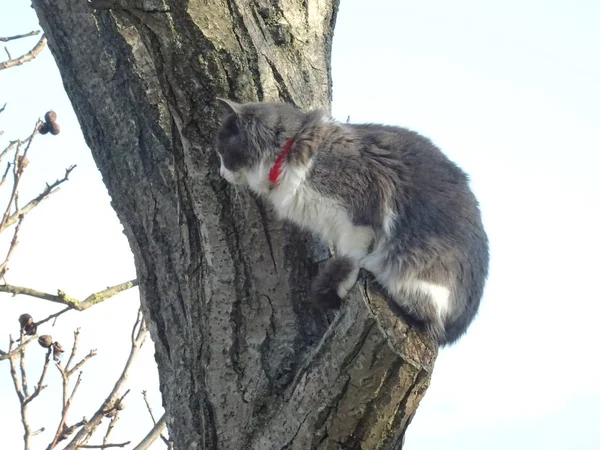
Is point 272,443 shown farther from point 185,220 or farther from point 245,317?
point 185,220

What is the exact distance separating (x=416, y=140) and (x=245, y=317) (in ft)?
3.79

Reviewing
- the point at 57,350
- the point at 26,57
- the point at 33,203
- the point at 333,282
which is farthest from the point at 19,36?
the point at 333,282

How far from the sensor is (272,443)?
256 centimetres

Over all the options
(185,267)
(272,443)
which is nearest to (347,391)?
(272,443)

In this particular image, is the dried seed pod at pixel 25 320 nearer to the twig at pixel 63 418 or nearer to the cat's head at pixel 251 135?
the twig at pixel 63 418

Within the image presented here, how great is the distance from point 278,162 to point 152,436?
158 cm

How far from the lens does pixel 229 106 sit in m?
2.81

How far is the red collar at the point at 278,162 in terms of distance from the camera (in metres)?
3.14

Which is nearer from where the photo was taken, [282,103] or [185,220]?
[185,220]

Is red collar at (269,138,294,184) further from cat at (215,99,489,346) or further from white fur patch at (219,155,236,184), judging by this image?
white fur patch at (219,155,236,184)

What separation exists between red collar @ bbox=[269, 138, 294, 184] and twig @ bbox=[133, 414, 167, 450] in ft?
4.63

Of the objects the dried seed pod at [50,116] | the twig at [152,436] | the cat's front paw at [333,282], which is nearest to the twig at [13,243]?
the dried seed pod at [50,116]

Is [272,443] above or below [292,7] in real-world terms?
below

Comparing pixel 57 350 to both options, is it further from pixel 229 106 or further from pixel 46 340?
pixel 229 106
